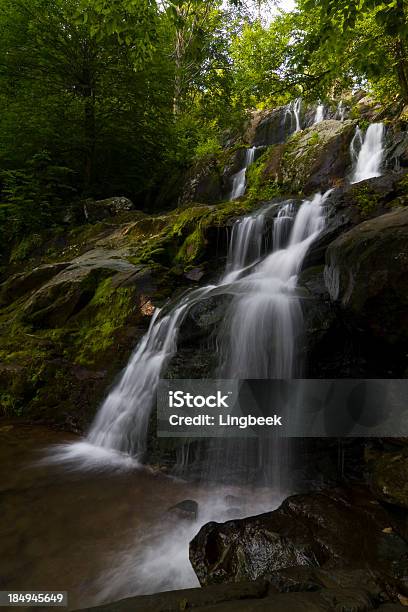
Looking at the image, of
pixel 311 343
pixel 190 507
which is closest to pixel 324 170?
pixel 311 343

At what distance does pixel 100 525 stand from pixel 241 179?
402 inches

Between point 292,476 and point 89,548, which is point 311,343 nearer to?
point 292,476

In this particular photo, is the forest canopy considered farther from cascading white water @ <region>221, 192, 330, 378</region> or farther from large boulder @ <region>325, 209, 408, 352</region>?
large boulder @ <region>325, 209, 408, 352</region>

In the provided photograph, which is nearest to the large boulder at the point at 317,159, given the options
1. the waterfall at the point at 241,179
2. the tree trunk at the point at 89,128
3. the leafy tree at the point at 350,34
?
the waterfall at the point at 241,179

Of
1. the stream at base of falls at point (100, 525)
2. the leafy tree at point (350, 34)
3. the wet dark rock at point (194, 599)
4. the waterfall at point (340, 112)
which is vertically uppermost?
the waterfall at point (340, 112)

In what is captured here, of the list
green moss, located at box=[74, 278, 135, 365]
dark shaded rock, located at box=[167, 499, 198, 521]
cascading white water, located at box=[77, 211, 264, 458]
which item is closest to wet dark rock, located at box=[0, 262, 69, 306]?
green moss, located at box=[74, 278, 135, 365]

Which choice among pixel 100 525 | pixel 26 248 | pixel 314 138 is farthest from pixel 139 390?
pixel 314 138

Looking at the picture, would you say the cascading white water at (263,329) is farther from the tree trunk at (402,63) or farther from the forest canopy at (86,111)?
the forest canopy at (86,111)

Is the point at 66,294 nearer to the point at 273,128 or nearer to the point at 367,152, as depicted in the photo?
the point at 367,152

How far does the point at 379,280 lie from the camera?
3221mm

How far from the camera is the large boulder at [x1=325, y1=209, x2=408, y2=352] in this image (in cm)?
315

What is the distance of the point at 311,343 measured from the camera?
4035mm

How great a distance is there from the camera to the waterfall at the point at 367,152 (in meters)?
8.31

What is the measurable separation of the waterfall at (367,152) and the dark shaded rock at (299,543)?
294 inches
